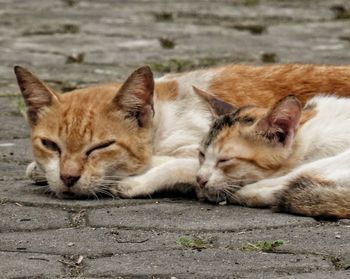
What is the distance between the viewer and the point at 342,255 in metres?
5.17

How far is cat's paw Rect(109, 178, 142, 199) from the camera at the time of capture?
654 centimetres

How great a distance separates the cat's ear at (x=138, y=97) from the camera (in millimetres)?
6605

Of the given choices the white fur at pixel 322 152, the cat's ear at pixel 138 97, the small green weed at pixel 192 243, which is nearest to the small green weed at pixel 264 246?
the small green weed at pixel 192 243

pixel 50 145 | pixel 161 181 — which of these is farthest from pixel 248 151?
pixel 50 145

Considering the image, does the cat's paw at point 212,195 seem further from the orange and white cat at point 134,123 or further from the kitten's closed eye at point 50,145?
the kitten's closed eye at point 50,145

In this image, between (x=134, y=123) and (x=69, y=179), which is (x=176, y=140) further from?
(x=69, y=179)

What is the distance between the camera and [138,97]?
671 centimetres

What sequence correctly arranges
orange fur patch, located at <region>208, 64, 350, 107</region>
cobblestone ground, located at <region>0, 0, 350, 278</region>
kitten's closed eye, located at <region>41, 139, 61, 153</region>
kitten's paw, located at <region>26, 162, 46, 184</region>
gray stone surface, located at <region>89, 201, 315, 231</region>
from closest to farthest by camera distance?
cobblestone ground, located at <region>0, 0, 350, 278</region> → gray stone surface, located at <region>89, 201, 315, 231</region> → kitten's closed eye, located at <region>41, 139, 61, 153</region> → kitten's paw, located at <region>26, 162, 46, 184</region> → orange fur patch, located at <region>208, 64, 350, 107</region>

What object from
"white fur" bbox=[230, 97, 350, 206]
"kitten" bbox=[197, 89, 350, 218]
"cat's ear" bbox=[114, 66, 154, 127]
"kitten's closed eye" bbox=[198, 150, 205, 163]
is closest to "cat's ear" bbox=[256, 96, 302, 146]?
"kitten" bbox=[197, 89, 350, 218]

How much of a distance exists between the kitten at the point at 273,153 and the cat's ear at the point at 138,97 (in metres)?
0.46

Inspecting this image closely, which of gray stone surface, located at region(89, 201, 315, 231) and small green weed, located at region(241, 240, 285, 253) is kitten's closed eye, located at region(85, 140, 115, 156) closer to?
gray stone surface, located at region(89, 201, 315, 231)

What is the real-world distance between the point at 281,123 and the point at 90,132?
3.84 feet

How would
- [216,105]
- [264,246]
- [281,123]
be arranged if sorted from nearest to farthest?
[264,246] → [281,123] → [216,105]

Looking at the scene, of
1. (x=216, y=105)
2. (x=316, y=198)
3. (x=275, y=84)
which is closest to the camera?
(x=316, y=198)
